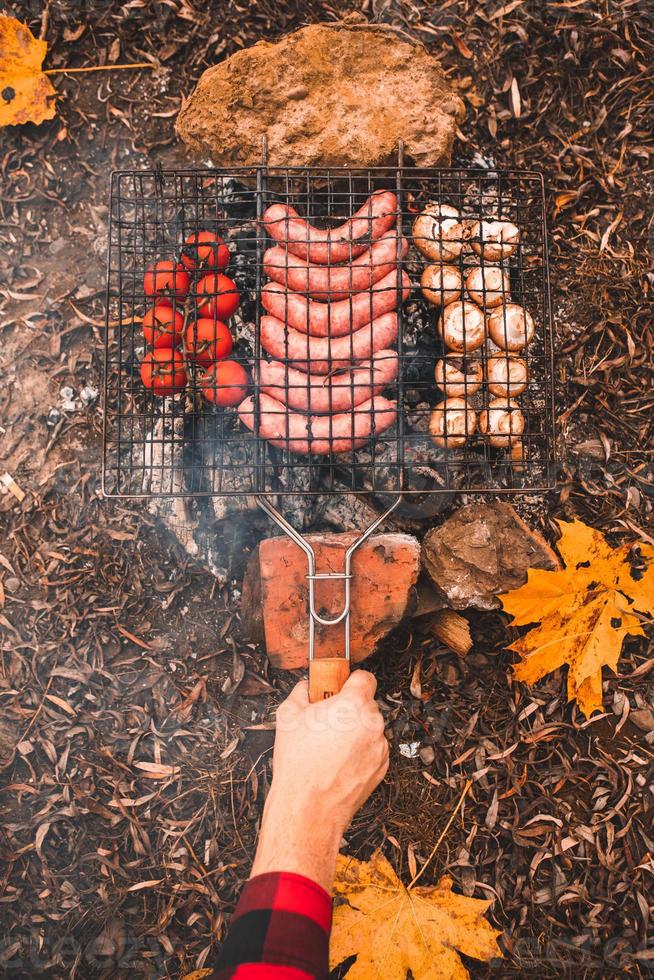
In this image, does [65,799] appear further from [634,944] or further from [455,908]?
[634,944]

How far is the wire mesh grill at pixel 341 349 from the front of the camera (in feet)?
9.95

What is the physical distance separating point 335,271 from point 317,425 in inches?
28.5

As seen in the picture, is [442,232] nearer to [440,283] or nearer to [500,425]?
[440,283]

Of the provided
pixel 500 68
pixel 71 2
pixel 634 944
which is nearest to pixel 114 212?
pixel 71 2

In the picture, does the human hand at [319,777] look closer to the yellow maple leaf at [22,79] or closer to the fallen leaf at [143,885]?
the fallen leaf at [143,885]

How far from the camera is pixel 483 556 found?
3.15 m

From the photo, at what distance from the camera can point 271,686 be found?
3584mm

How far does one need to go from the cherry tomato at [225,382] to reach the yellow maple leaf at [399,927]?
7.66 ft

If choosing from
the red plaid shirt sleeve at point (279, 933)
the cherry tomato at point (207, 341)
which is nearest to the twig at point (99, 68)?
the cherry tomato at point (207, 341)

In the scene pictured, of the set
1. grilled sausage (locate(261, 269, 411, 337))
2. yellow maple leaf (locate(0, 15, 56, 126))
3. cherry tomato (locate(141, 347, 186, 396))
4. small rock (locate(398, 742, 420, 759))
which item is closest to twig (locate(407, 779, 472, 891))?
small rock (locate(398, 742, 420, 759))

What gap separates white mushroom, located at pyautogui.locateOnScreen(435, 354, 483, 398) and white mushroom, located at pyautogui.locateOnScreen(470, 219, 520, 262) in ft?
1.62

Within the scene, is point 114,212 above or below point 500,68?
below

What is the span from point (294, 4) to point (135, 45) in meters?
0.92

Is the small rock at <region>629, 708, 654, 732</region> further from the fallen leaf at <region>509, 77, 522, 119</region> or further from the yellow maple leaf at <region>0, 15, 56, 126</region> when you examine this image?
the yellow maple leaf at <region>0, 15, 56, 126</region>
